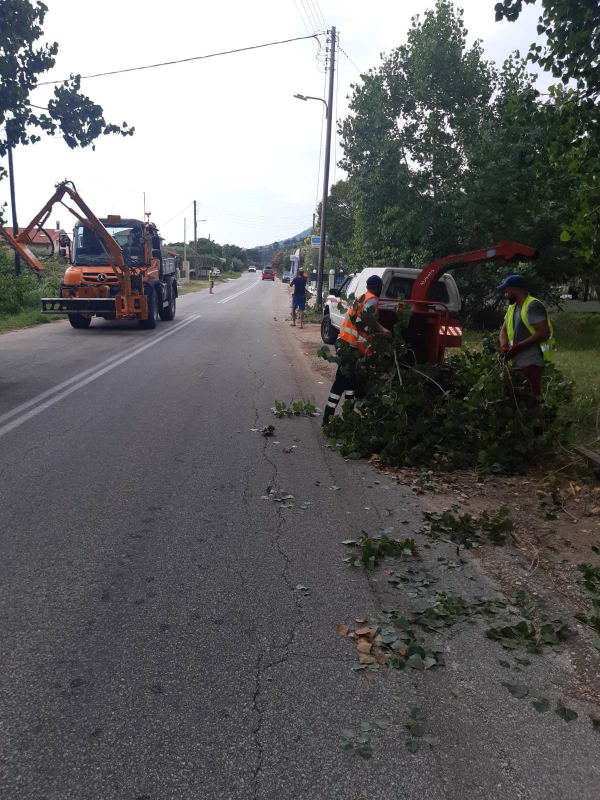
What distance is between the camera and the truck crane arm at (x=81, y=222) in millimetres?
15977

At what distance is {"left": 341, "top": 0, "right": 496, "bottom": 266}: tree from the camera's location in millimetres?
19594

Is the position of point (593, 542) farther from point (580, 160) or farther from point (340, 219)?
point (340, 219)

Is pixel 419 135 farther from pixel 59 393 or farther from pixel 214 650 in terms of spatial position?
pixel 214 650

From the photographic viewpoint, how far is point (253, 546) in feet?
15.3

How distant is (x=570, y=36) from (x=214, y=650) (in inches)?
262

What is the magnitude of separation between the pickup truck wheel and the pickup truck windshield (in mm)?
4608

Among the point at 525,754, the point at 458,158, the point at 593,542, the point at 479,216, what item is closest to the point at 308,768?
the point at 525,754

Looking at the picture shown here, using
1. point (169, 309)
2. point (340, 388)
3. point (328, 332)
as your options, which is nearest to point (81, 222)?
point (169, 309)

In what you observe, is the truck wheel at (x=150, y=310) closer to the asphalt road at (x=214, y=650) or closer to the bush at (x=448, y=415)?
the asphalt road at (x=214, y=650)

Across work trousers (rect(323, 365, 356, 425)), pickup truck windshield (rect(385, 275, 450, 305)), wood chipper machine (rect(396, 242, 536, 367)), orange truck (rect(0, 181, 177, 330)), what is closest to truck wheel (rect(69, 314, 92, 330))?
orange truck (rect(0, 181, 177, 330))

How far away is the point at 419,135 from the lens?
2069 centimetres

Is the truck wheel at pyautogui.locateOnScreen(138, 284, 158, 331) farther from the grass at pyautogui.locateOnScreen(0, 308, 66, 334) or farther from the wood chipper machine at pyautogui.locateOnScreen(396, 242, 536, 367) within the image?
the wood chipper machine at pyautogui.locateOnScreen(396, 242, 536, 367)

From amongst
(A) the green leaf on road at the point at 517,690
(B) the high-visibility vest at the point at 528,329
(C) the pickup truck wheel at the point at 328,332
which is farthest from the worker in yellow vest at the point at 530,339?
(C) the pickup truck wheel at the point at 328,332

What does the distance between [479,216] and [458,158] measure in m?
2.36
